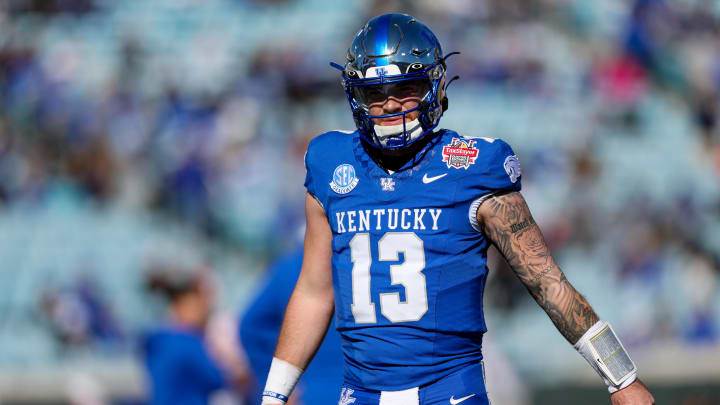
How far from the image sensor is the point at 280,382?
327cm

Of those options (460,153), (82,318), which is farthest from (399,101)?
(82,318)

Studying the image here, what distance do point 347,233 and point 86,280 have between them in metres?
8.32

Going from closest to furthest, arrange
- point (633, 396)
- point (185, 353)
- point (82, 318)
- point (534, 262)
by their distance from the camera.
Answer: point (633, 396) → point (534, 262) → point (185, 353) → point (82, 318)

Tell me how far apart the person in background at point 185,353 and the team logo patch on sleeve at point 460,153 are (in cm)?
312

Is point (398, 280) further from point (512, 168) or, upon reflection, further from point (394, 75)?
point (394, 75)

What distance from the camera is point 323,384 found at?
14.1 ft

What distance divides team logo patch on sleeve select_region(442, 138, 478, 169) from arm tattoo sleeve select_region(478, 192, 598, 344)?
0.13 meters

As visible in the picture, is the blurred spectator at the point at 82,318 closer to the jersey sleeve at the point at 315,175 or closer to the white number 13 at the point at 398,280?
the jersey sleeve at the point at 315,175

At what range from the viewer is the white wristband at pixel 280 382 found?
128 inches

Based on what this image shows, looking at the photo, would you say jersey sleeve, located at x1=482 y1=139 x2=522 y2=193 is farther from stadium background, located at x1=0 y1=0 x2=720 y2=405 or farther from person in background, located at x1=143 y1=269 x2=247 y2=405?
stadium background, located at x1=0 y1=0 x2=720 y2=405

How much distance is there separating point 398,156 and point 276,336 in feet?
6.19

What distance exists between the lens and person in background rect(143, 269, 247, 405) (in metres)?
5.77

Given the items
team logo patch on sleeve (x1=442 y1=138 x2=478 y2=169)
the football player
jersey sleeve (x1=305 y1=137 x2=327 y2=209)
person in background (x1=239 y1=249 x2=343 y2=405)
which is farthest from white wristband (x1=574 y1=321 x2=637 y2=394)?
person in background (x1=239 y1=249 x2=343 y2=405)

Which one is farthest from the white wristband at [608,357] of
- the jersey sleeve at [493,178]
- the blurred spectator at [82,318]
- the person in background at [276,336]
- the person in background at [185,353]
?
the blurred spectator at [82,318]
